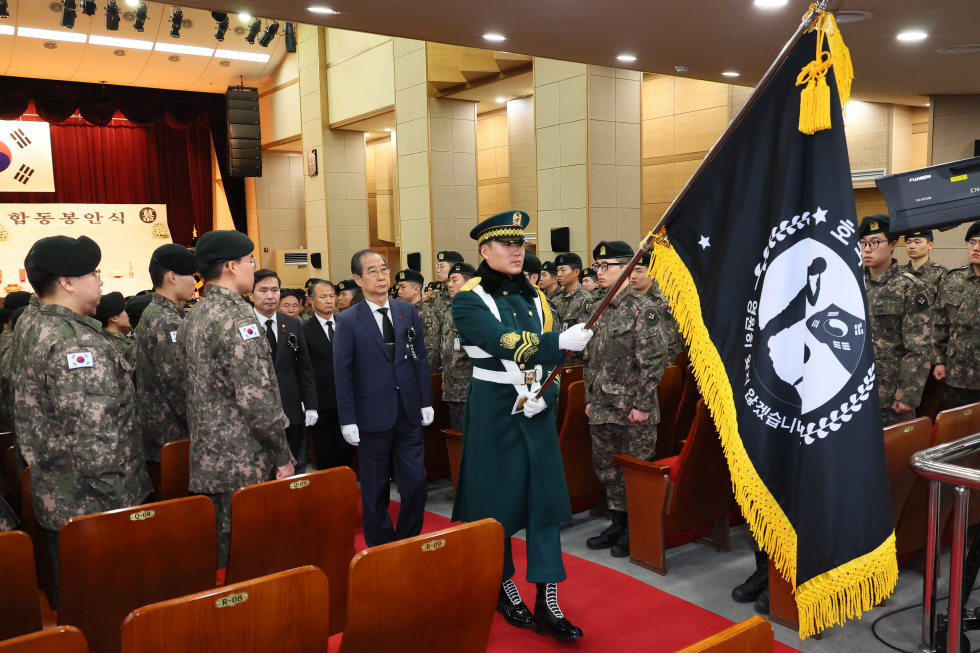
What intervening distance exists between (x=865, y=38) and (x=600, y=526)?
4112mm

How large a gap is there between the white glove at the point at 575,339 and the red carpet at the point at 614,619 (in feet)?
3.73

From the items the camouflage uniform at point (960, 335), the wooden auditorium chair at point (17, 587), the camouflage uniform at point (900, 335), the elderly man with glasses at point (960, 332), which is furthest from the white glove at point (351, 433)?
the camouflage uniform at point (960, 335)

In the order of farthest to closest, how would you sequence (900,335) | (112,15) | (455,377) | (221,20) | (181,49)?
(181,49), (221,20), (112,15), (455,377), (900,335)

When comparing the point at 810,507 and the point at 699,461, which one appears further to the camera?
the point at 699,461

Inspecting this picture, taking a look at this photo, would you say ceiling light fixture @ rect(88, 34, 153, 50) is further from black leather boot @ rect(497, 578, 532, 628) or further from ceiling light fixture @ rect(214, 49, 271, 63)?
black leather boot @ rect(497, 578, 532, 628)

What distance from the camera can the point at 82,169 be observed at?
16.2 m

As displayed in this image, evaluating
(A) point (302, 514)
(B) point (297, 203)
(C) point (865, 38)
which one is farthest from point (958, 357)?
(B) point (297, 203)

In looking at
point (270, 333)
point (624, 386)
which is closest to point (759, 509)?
point (624, 386)

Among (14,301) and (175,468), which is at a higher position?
(14,301)

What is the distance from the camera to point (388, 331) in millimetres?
3592

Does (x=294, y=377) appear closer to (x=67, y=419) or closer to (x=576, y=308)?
(x=67, y=419)

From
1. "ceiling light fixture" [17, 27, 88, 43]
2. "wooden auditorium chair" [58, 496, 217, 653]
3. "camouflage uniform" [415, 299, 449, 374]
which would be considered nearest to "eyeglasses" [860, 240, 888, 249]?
"camouflage uniform" [415, 299, 449, 374]

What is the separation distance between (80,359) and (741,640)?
227 centimetres

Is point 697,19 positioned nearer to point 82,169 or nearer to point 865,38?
point 865,38
